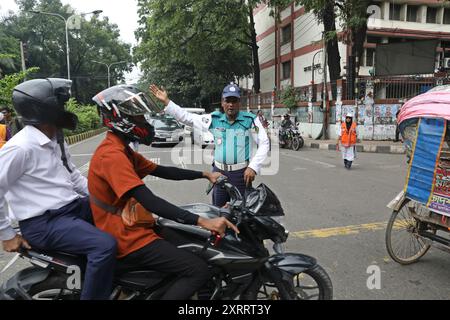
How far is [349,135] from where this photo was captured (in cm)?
948

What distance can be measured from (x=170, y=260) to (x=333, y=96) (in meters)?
16.3

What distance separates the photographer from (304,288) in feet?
8.20

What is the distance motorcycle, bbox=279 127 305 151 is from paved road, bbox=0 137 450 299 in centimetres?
408

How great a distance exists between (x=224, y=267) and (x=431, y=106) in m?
2.30

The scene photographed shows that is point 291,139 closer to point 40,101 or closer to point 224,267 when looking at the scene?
point 224,267

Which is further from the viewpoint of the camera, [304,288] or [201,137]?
[201,137]

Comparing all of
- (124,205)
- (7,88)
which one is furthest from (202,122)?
(7,88)

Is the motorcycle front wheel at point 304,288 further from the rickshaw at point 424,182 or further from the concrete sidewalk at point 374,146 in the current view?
the concrete sidewalk at point 374,146

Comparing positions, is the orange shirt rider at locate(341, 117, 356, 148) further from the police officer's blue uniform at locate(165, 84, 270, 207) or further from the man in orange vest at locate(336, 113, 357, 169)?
the police officer's blue uniform at locate(165, 84, 270, 207)

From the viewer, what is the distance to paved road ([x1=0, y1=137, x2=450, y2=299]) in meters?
3.29
